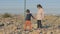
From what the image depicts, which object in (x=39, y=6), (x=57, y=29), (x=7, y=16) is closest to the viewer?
(x=39, y=6)

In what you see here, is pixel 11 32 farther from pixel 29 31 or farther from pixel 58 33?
pixel 58 33

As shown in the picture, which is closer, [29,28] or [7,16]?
[29,28]

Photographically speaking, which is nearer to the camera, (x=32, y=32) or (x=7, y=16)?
(x=32, y=32)

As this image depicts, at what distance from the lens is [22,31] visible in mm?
19500

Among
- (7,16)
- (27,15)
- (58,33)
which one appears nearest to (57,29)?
(58,33)

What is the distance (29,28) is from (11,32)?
1.21 meters

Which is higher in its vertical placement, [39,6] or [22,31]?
[39,6]

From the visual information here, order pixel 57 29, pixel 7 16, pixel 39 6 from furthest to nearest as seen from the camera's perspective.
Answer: pixel 7 16
pixel 57 29
pixel 39 6

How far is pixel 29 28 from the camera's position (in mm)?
19406

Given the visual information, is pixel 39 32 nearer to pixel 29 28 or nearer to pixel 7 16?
pixel 29 28

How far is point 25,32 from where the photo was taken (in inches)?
760

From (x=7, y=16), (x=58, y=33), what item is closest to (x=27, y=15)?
(x=58, y=33)

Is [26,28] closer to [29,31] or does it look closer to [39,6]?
[29,31]

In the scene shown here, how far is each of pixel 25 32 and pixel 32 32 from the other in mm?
524
